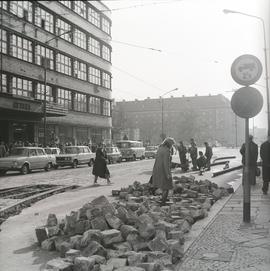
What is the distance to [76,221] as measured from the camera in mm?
6723

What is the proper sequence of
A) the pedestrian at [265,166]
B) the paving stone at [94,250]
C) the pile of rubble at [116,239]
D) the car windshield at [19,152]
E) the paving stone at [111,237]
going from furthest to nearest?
the car windshield at [19,152] → the pedestrian at [265,166] → the paving stone at [111,237] → the paving stone at [94,250] → the pile of rubble at [116,239]

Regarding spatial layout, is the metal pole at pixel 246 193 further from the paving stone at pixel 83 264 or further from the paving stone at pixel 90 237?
the paving stone at pixel 83 264

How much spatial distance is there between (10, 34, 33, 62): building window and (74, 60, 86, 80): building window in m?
9.39

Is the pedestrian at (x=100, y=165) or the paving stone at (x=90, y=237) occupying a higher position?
the pedestrian at (x=100, y=165)

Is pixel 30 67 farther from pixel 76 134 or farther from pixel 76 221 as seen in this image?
pixel 76 221

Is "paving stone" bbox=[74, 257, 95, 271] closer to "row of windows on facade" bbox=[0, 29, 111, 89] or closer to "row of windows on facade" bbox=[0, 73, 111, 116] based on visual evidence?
"row of windows on facade" bbox=[0, 29, 111, 89]

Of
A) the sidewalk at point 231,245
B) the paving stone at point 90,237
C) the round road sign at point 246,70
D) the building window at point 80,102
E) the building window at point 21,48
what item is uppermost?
the building window at point 21,48

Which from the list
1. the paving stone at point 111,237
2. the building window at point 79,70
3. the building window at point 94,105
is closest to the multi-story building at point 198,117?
the building window at point 94,105

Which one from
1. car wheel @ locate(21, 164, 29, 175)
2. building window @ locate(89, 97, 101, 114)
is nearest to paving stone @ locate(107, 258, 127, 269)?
car wheel @ locate(21, 164, 29, 175)

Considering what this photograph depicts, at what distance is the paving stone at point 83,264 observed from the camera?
15.6 ft

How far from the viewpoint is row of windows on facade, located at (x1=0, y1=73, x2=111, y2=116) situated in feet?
109

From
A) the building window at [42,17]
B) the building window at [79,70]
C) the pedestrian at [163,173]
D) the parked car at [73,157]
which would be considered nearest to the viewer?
the building window at [42,17]

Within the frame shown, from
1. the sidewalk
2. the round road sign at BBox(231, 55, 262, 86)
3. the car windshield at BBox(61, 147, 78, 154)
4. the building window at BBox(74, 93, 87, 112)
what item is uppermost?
the building window at BBox(74, 93, 87, 112)

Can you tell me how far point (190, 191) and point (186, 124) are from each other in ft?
293
